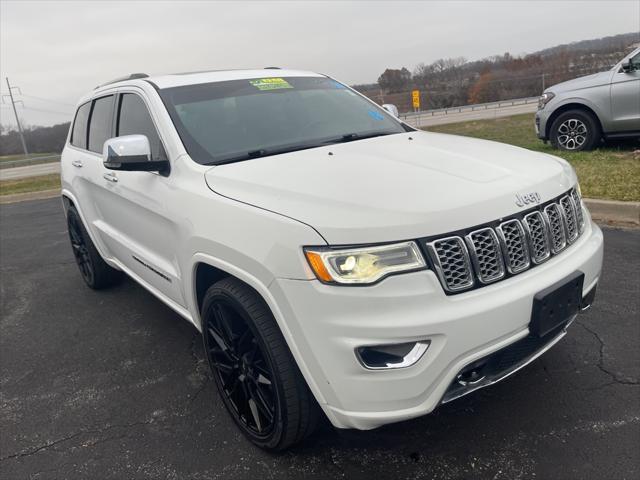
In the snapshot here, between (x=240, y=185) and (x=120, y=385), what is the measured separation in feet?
5.60

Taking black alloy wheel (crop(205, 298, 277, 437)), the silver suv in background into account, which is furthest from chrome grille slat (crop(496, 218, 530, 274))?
the silver suv in background

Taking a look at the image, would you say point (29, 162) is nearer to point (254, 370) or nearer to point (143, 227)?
point (143, 227)

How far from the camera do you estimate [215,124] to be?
10.2ft

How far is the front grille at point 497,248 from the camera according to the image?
202 cm

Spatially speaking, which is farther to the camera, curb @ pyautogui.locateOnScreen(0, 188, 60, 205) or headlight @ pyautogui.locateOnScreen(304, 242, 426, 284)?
curb @ pyautogui.locateOnScreen(0, 188, 60, 205)

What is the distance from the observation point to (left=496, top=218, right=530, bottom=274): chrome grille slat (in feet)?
7.04

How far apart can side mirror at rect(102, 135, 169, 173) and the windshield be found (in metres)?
0.21

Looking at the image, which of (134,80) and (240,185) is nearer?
(240,185)

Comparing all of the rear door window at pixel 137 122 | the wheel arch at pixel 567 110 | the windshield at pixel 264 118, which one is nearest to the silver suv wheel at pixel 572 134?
the wheel arch at pixel 567 110

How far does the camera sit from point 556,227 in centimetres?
244

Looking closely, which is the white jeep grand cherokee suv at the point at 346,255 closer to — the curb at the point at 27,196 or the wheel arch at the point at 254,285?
the wheel arch at the point at 254,285

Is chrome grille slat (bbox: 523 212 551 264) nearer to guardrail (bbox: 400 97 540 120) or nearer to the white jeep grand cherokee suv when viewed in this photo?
the white jeep grand cherokee suv

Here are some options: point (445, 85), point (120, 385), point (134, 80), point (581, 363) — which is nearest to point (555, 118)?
point (581, 363)

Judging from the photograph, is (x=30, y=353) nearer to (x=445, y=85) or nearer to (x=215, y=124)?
(x=215, y=124)
